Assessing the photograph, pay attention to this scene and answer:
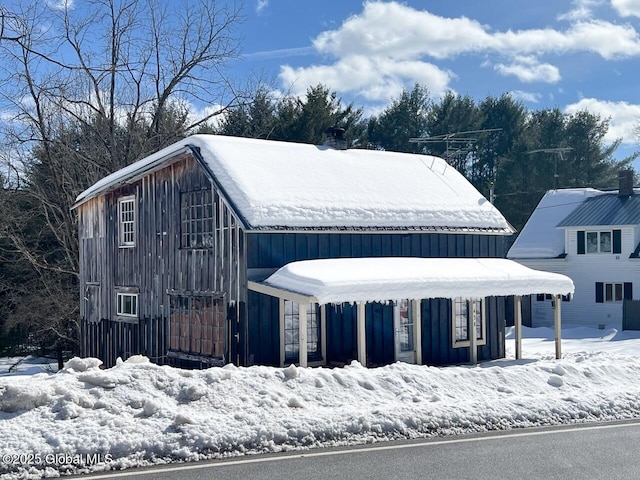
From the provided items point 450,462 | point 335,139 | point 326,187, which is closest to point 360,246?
point 326,187

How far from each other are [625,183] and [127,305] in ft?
84.3

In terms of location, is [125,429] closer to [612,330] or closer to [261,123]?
[612,330]

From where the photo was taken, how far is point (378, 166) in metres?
20.8

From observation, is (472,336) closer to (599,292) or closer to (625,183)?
(599,292)

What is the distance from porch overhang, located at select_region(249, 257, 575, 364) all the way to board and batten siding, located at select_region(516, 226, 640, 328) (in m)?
16.9

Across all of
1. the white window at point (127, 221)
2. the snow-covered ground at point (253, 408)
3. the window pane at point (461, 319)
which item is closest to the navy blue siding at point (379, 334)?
the window pane at point (461, 319)

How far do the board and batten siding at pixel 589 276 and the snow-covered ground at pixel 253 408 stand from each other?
21.9 m

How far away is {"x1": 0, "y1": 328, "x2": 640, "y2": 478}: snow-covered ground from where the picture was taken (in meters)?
8.23

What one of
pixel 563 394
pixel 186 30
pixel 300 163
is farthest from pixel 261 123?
pixel 563 394

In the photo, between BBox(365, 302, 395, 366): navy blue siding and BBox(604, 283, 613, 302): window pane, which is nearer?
BBox(365, 302, 395, 366): navy blue siding

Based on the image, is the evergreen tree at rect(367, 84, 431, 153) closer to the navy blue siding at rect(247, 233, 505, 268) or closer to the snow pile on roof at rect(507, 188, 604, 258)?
the snow pile on roof at rect(507, 188, 604, 258)

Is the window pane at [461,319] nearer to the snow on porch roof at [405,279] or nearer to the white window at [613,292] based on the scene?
the snow on porch roof at [405,279]

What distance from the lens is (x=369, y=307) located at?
17.1m

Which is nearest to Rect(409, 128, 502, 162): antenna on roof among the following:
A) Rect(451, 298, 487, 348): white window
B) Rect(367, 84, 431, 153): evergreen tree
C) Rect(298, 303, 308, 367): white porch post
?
Rect(367, 84, 431, 153): evergreen tree
